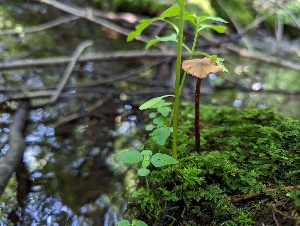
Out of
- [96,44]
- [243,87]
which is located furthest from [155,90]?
[96,44]

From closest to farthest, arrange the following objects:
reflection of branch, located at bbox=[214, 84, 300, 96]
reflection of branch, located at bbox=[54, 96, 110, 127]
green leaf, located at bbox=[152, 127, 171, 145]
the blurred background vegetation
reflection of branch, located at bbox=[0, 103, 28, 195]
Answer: green leaf, located at bbox=[152, 127, 171, 145]
reflection of branch, located at bbox=[0, 103, 28, 195]
the blurred background vegetation
reflection of branch, located at bbox=[54, 96, 110, 127]
reflection of branch, located at bbox=[214, 84, 300, 96]

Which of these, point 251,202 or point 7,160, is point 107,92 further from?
point 251,202

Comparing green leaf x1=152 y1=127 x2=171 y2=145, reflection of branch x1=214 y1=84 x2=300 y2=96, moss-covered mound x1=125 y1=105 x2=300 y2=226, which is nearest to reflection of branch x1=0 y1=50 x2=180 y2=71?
reflection of branch x1=214 y1=84 x2=300 y2=96

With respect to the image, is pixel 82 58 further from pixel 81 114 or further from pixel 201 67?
pixel 201 67

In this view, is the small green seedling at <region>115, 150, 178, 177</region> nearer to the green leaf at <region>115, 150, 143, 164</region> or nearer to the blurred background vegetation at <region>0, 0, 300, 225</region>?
the green leaf at <region>115, 150, 143, 164</region>

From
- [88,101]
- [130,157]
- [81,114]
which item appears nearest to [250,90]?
[88,101]
